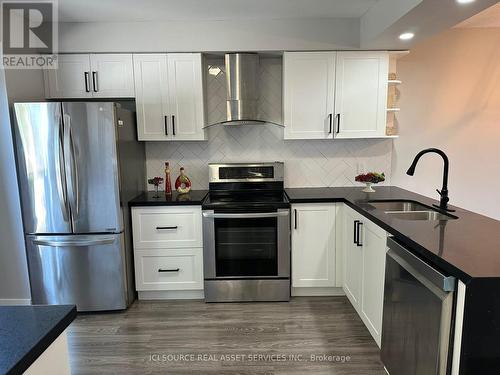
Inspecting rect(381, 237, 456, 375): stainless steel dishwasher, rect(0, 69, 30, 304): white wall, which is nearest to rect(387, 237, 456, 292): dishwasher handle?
rect(381, 237, 456, 375): stainless steel dishwasher

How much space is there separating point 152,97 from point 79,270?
162 cm

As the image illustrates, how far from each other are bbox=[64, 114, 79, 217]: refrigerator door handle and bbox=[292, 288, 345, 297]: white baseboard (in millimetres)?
2007

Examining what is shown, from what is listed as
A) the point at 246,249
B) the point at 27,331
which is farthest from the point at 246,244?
the point at 27,331

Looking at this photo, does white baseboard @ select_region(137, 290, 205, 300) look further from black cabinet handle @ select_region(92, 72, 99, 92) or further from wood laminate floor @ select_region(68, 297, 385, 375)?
black cabinet handle @ select_region(92, 72, 99, 92)

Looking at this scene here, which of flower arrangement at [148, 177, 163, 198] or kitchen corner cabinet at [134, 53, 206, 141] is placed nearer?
kitchen corner cabinet at [134, 53, 206, 141]

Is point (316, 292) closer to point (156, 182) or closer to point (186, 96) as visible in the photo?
point (156, 182)

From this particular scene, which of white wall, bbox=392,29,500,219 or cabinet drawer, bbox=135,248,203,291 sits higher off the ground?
white wall, bbox=392,29,500,219

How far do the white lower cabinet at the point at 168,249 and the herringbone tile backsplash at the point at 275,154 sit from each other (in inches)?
25.0

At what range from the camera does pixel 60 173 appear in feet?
8.32

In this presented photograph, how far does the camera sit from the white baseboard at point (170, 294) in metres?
2.97

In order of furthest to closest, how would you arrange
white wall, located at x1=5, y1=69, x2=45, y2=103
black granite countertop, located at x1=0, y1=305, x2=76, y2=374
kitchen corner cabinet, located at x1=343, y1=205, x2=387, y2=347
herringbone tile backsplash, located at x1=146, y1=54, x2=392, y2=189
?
1. herringbone tile backsplash, located at x1=146, y1=54, x2=392, y2=189
2. white wall, located at x1=5, y1=69, x2=45, y2=103
3. kitchen corner cabinet, located at x1=343, y1=205, x2=387, y2=347
4. black granite countertop, located at x1=0, y1=305, x2=76, y2=374

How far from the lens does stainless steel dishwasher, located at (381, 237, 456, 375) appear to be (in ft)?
4.31

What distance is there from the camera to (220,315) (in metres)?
2.68

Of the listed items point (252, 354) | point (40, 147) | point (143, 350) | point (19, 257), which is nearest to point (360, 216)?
point (252, 354)
